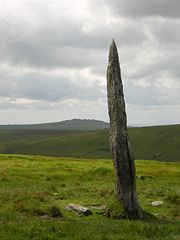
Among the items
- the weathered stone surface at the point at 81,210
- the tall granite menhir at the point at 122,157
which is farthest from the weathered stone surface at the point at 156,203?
the weathered stone surface at the point at 81,210

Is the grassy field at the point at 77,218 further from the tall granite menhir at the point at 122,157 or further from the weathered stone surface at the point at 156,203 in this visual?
the tall granite menhir at the point at 122,157

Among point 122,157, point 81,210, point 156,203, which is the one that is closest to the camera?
point 81,210

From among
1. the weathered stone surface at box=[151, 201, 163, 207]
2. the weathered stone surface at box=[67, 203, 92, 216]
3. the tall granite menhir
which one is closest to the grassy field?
the weathered stone surface at box=[151, 201, 163, 207]

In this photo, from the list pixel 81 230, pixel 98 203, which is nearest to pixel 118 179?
pixel 98 203

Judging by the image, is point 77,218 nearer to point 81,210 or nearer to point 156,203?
point 81,210

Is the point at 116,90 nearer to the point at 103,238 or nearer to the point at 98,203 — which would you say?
the point at 98,203

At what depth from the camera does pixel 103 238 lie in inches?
760

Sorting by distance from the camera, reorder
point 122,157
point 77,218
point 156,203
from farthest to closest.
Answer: point 156,203 < point 122,157 < point 77,218

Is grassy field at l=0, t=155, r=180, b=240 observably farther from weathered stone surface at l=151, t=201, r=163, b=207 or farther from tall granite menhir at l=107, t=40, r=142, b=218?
tall granite menhir at l=107, t=40, r=142, b=218

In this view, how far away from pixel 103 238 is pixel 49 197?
14.7m

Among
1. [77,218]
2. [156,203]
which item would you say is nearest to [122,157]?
[77,218]

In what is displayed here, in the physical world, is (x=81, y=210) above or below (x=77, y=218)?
above

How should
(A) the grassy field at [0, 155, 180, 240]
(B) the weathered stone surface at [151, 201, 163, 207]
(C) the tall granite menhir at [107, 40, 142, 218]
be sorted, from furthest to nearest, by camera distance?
(B) the weathered stone surface at [151, 201, 163, 207] < (C) the tall granite menhir at [107, 40, 142, 218] < (A) the grassy field at [0, 155, 180, 240]

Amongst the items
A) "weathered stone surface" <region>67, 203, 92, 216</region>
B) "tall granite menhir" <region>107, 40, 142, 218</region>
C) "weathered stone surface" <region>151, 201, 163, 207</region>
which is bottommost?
"weathered stone surface" <region>151, 201, 163, 207</region>
